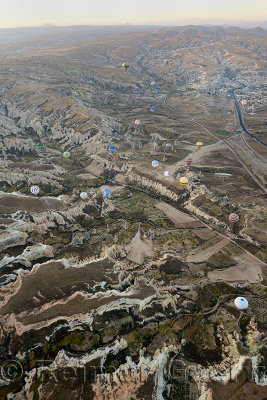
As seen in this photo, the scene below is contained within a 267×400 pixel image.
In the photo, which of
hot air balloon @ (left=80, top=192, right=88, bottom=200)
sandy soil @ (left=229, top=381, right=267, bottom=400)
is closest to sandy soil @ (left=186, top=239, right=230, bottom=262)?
sandy soil @ (left=229, top=381, right=267, bottom=400)

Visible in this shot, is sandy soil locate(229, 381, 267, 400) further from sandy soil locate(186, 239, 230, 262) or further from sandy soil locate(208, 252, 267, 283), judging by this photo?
sandy soil locate(186, 239, 230, 262)

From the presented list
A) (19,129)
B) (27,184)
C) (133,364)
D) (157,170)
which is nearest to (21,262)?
(133,364)

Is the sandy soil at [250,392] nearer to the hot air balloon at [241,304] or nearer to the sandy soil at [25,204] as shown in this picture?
the hot air balloon at [241,304]

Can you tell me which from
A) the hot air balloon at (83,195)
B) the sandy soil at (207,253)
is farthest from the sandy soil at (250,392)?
the hot air balloon at (83,195)

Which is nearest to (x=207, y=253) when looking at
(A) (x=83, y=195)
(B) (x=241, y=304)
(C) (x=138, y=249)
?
(C) (x=138, y=249)

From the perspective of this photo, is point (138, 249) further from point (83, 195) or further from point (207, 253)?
point (83, 195)
